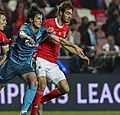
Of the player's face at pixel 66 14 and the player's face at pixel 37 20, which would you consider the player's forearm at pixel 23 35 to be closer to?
the player's face at pixel 37 20

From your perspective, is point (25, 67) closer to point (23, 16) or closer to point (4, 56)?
point (4, 56)

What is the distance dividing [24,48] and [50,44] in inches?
35.7

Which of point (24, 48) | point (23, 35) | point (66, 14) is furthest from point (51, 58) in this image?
point (23, 35)

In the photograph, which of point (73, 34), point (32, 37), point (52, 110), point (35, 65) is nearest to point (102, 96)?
point (52, 110)

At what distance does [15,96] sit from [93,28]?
152 inches

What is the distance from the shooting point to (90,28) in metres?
19.7

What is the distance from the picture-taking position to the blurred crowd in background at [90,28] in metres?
17.6

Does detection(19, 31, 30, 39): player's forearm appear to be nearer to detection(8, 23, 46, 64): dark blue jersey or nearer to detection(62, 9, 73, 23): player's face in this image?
detection(8, 23, 46, 64): dark blue jersey

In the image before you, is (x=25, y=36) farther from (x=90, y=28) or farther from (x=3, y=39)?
(x=90, y=28)

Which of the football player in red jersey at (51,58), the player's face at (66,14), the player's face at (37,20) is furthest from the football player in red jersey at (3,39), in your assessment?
the player's face at (66,14)

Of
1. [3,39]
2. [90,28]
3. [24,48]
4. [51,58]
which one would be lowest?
[51,58]

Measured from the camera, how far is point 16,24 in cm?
2020

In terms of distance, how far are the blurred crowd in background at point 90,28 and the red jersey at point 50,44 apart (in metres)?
4.19

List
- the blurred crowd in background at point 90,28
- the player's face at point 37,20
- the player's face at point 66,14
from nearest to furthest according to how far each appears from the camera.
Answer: the player's face at point 37,20
the player's face at point 66,14
the blurred crowd in background at point 90,28
